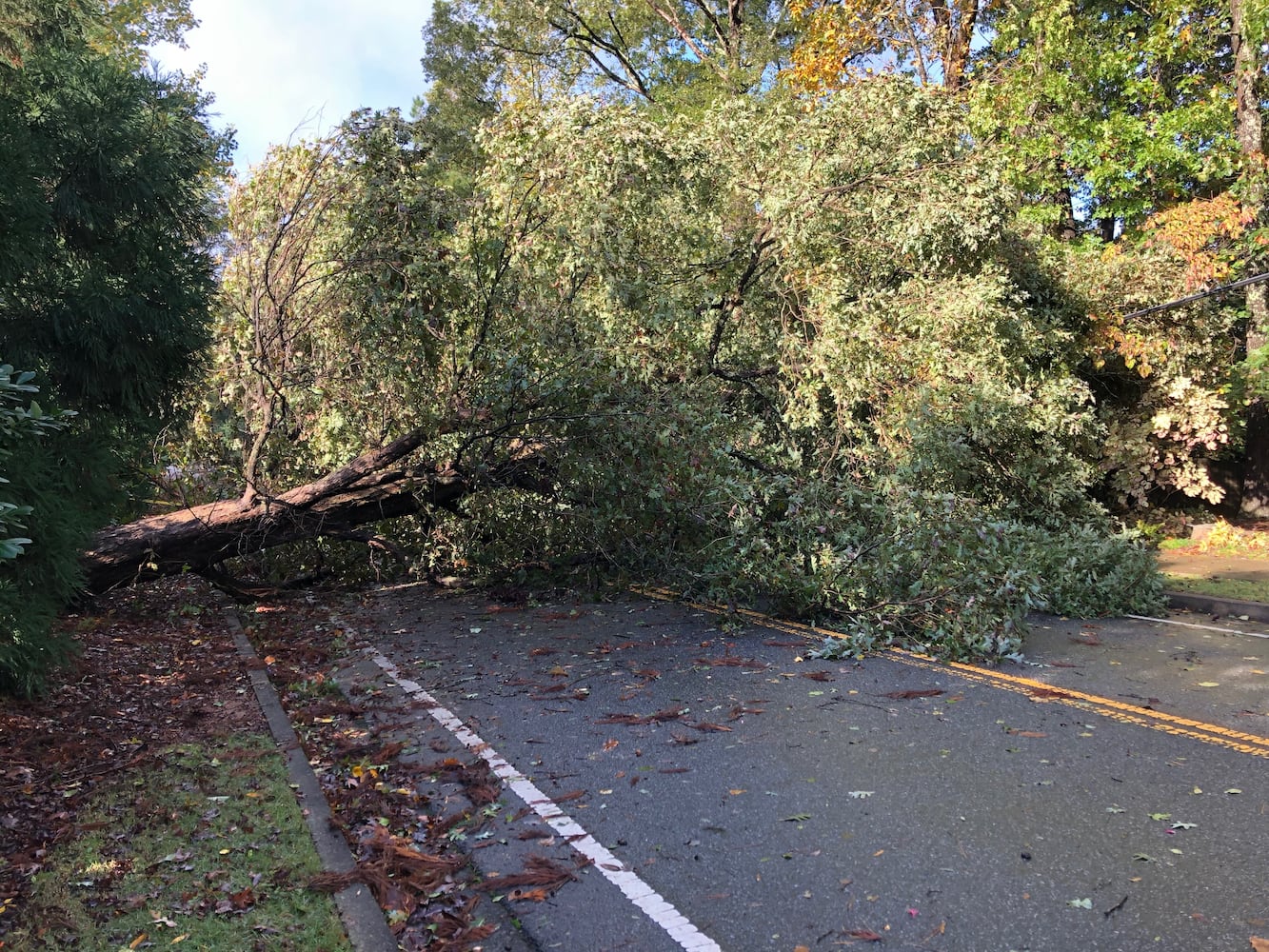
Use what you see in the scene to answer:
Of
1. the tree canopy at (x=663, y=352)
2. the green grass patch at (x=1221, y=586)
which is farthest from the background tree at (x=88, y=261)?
the green grass patch at (x=1221, y=586)

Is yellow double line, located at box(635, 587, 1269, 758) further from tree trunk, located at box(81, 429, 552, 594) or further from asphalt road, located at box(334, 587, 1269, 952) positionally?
tree trunk, located at box(81, 429, 552, 594)

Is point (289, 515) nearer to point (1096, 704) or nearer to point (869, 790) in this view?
point (869, 790)

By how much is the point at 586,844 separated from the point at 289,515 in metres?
7.44

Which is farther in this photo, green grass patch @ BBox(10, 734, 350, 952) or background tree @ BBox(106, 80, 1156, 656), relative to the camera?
background tree @ BBox(106, 80, 1156, 656)

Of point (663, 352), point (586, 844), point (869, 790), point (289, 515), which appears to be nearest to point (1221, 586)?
point (663, 352)

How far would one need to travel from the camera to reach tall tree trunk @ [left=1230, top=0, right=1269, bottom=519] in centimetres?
1608

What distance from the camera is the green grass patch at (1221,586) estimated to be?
10.4 meters

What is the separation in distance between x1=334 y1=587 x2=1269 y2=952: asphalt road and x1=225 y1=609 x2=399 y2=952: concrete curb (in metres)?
0.44

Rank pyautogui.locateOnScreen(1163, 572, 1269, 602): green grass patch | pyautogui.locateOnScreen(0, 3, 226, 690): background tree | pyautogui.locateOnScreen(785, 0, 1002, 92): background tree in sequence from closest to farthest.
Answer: pyautogui.locateOnScreen(0, 3, 226, 690): background tree < pyautogui.locateOnScreen(1163, 572, 1269, 602): green grass patch < pyautogui.locateOnScreen(785, 0, 1002, 92): background tree

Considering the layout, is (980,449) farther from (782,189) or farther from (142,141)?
(142,141)

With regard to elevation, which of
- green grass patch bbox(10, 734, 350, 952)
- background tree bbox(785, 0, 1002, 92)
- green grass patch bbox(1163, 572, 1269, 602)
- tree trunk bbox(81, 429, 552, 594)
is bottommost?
green grass patch bbox(10, 734, 350, 952)

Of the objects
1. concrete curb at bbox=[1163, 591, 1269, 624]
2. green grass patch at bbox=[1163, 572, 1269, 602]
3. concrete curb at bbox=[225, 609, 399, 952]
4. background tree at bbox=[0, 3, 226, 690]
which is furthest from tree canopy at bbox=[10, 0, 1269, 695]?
concrete curb at bbox=[225, 609, 399, 952]

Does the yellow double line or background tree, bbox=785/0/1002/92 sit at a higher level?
background tree, bbox=785/0/1002/92

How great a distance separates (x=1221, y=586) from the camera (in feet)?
36.5
